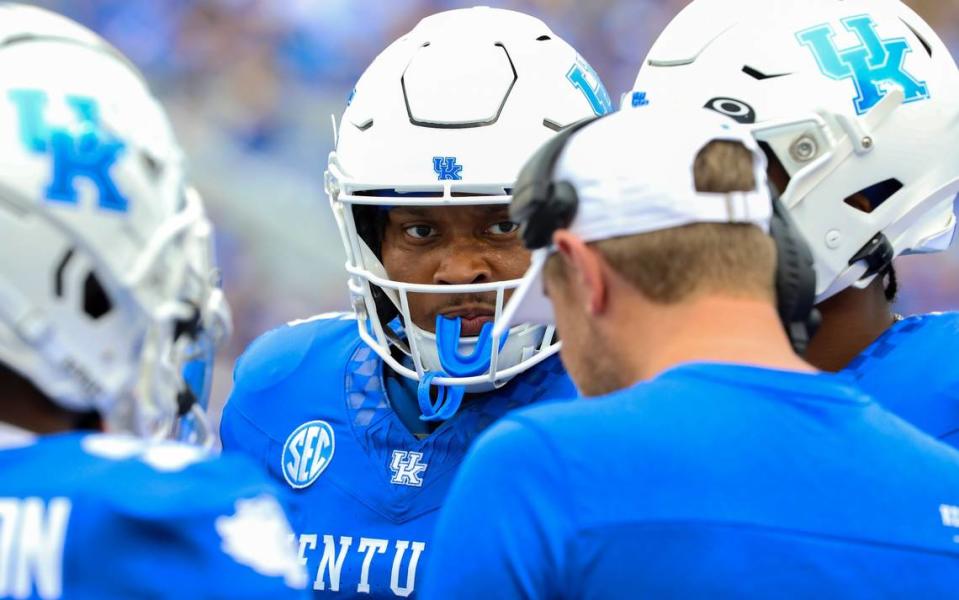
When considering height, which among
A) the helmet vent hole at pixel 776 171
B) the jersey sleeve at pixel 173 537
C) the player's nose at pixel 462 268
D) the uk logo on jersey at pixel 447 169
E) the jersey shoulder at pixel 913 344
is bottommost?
the jersey shoulder at pixel 913 344

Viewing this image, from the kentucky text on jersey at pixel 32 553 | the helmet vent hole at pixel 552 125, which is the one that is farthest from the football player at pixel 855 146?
the kentucky text on jersey at pixel 32 553

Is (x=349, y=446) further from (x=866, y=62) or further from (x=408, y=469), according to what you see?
(x=866, y=62)

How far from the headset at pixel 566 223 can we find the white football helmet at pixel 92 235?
15.6 inches

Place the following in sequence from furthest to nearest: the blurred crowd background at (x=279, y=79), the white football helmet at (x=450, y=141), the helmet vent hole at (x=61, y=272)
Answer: the blurred crowd background at (x=279, y=79), the white football helmet at (x=450, y=141), the helmet vent hole at (x=61, y=272)

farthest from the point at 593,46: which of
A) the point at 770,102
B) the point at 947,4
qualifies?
the point at 770,102

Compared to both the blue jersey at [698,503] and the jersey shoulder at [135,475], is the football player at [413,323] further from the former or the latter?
the jersey shoulder at [135,475]

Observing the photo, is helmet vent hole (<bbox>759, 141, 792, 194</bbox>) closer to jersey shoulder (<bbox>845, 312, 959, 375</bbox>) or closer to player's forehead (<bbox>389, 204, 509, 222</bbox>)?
jersey shoulder (<bbox>845, 312, 959, 375</bbox>)

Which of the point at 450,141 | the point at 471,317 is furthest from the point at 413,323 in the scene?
the point at 450,141

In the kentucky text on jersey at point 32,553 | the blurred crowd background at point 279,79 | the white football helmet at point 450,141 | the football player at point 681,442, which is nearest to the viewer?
the kentucky text on jersey at point 32,553

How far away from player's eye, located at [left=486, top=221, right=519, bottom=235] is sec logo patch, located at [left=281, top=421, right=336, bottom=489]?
0.46 meters

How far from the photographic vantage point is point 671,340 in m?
1.43

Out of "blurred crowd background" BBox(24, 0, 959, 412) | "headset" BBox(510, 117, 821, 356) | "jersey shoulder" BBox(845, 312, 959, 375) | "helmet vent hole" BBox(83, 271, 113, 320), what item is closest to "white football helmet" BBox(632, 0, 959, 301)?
"jersey shoulder" BBox(845, 312, 959, 375)

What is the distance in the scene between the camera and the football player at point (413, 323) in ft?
7.06

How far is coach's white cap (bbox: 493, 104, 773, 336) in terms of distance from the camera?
4.79 feet
